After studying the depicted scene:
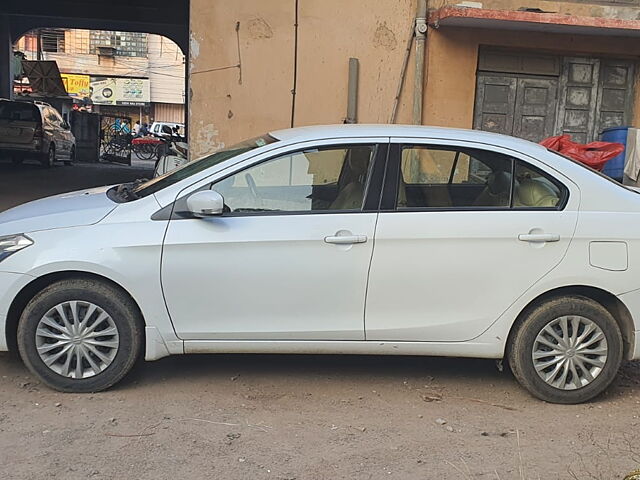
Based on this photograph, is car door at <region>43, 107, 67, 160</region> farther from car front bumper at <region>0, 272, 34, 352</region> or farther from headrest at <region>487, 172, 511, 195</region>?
headrest at <region>487, 172, 511, 195</region>

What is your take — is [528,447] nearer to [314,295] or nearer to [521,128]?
[314,295]

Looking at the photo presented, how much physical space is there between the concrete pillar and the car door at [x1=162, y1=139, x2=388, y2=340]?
67.7 ft

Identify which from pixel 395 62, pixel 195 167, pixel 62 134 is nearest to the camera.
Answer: pixel 195 167

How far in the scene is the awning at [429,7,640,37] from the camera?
8.20m

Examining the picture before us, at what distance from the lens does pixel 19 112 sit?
18.3m

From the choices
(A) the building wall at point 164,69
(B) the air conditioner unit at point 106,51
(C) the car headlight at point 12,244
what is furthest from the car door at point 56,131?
(B) the air conditioner unit at point 106,51

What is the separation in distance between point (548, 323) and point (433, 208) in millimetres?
1005

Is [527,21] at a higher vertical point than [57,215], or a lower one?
higher

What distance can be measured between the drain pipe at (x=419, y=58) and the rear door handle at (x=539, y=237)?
4984 millimetres

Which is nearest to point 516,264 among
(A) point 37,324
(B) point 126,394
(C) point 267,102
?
(B) point 126,394

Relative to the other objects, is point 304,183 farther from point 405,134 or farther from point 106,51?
point 106,51

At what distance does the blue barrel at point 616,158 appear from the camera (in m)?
8.80

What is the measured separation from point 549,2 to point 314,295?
22.3ft

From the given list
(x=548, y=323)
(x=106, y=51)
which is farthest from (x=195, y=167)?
(x=106, y=51)
